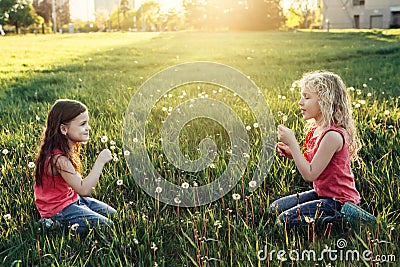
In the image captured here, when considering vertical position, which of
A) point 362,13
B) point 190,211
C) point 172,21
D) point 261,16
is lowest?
point 190,211

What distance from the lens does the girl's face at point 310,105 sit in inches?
117

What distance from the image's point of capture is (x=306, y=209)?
2.91m

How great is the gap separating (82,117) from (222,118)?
193cm

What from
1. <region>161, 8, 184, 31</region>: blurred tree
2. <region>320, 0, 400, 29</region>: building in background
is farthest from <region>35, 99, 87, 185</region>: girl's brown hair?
<region>161, 8, 184, 31</region>: blurred tree

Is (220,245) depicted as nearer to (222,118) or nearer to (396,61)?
(222,118)

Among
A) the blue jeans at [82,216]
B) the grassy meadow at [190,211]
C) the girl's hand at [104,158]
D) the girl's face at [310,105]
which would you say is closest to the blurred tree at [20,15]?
the grassy meadow at [190,211]

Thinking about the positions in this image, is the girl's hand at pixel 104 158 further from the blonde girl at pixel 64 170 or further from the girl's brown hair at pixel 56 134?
the girl's brown hair at pixel 56 134

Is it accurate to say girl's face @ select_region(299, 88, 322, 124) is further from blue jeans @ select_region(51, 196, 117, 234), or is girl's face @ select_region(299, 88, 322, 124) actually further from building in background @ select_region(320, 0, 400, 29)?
building in background @ select_region(320, 0, 400, 29)

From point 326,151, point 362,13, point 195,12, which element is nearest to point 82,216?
point 326,151

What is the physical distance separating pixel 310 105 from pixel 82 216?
5.24 ft

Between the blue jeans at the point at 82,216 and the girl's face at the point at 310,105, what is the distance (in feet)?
4.54

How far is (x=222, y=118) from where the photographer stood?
461cm

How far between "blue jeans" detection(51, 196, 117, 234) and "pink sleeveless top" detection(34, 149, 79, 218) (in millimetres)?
38

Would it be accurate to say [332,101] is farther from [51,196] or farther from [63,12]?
[63,12]
